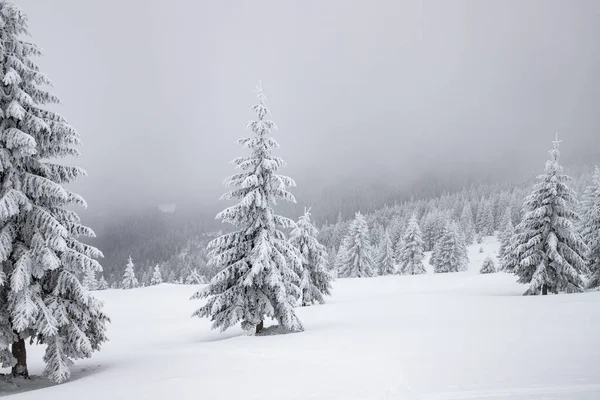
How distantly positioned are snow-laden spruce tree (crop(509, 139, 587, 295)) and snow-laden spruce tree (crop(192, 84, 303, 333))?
1756 cm

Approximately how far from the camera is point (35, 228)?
435 inches

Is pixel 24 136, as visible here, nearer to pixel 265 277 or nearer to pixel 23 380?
pixel 23 380

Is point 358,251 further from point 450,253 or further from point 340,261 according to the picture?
point 450,253

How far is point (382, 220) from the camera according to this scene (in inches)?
6299

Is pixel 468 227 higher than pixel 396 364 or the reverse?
higher

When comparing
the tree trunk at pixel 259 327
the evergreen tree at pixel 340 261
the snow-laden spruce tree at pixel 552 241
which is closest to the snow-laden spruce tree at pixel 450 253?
the evergreen tree at pixel 340 261

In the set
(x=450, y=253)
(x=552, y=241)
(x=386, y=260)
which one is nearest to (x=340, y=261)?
(x=386, y=260)

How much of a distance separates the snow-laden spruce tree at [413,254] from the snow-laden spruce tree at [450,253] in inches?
174

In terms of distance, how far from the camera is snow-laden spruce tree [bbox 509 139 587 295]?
22703 millimetres

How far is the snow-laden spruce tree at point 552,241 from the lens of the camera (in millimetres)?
22703

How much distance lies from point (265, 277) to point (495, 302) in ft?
47.8

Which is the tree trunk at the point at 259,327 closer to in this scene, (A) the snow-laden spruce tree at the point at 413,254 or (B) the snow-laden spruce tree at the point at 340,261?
(B) the snow-laden spruce tree at the point at 340,261

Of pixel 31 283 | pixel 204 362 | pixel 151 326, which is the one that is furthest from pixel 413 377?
pixel 151 326

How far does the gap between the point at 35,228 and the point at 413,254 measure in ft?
200
